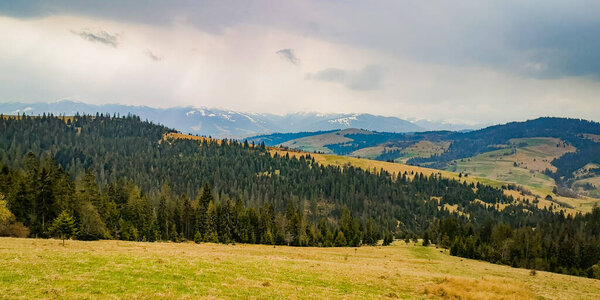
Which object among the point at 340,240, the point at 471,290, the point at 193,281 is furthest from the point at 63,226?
the point at 340,240

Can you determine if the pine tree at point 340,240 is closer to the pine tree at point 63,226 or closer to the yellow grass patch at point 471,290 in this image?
the pine tree at point 63,226

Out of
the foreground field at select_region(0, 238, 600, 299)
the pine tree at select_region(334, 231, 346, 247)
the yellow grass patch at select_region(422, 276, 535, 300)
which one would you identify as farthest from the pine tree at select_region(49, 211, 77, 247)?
the pine tree at select_region(334, 231, 346, 247)

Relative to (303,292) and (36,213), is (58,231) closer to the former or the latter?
(36,213)

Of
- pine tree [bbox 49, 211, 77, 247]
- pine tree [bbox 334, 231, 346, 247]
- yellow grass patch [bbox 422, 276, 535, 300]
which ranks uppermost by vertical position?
yellow grass patch [bbox 422, 276, 535, 300]

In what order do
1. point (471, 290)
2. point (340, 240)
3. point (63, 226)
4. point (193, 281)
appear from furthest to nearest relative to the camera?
point (340, 240), point (63, 226), point (471, 290), point (193, 281)

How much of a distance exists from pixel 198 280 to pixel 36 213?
67452 mm

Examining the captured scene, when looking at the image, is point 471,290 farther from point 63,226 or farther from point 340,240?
point 340,240

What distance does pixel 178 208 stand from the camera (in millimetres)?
103562

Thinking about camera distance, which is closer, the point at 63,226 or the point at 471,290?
the point at 471,290

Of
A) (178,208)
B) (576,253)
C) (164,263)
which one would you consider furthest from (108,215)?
(576,253)

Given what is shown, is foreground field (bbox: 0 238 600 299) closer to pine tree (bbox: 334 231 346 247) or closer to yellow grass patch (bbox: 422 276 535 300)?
yellow grass patch (bbox: 422 276 535 300)

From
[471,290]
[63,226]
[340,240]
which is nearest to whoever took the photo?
[471,290]

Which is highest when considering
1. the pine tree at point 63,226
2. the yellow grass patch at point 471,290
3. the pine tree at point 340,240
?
the yellow grass patch at point 471,290

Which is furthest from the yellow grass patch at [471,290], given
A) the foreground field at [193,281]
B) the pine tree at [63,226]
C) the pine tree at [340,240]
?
the pine tree at [340,240]
